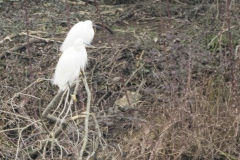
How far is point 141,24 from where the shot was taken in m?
7.55

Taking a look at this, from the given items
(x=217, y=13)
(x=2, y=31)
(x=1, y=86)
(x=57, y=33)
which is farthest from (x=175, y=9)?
(x=1, y=86)

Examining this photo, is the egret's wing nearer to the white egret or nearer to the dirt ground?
the white egret

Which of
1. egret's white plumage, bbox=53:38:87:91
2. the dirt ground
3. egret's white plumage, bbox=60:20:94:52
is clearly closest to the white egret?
egret's white plumage, bbox=53:38:87:91

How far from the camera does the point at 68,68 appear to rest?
150 inches

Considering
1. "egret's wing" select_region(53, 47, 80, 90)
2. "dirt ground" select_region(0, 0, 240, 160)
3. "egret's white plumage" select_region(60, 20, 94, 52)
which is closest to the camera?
"egret's wing" select_region(53, 47, 80, 90)

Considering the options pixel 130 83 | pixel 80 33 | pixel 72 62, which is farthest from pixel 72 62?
pixel 130 83

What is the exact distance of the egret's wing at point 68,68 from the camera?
3.78 m

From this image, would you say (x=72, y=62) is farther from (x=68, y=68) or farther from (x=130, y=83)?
(x=130, y=83)

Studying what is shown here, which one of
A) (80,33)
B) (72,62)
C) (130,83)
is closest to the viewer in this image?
(72,62)

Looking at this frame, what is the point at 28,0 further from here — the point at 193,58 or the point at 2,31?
the point at 193,58

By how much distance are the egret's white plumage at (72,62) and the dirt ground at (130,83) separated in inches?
6.0

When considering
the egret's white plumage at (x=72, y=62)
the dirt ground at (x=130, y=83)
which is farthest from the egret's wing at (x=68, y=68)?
the dirt ground at (x=130, y=83)

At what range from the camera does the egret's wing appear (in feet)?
12.4

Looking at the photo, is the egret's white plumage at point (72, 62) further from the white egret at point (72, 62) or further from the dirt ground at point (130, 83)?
the dirt ground at point (130, 83)
